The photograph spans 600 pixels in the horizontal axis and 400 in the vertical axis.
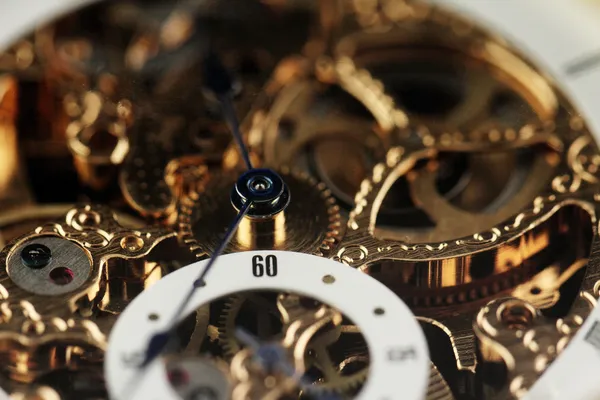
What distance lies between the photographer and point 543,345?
4.00ft

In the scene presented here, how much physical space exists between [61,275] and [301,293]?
0.29 m

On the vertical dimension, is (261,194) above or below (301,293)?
above

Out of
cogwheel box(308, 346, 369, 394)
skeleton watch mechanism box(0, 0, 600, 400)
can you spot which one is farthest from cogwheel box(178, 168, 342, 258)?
cogwheel box(308, 346, 369, 394)

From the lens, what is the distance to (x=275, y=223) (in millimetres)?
1319

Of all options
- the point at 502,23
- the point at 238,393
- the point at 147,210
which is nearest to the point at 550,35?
the point at 502,23

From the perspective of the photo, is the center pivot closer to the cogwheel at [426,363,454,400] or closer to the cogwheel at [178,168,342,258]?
the cogwheel at [178,168,342,258]

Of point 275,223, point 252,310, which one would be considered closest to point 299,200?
point 275,223

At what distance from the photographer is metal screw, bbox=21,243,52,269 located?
1.28 m

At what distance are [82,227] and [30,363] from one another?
199 mm

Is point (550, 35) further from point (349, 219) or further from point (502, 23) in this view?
point (349, 219)

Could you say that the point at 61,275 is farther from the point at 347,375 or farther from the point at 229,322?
the point at 347,375

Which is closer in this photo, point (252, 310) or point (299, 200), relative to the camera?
point (252, 310)

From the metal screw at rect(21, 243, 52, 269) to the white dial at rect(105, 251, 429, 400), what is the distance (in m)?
0.16

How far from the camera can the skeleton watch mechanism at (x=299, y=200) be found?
3.89 ft
